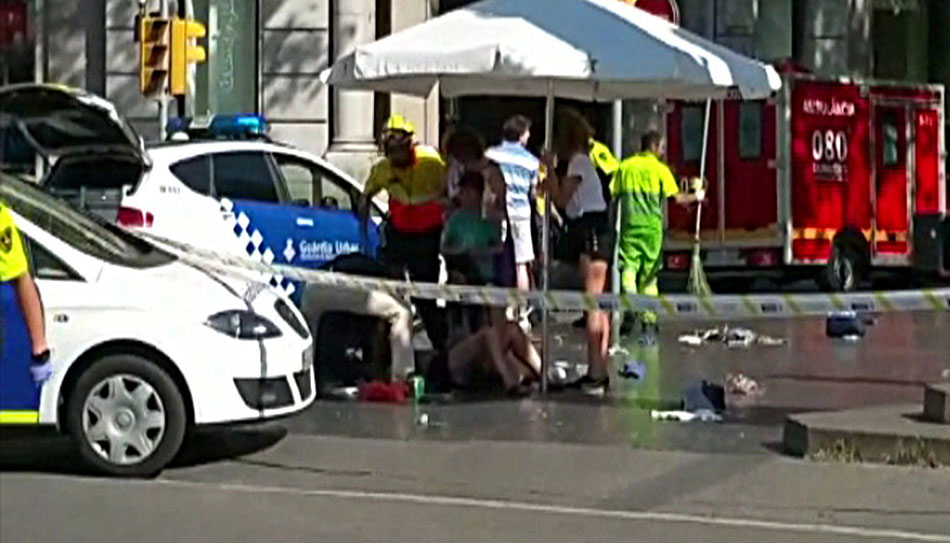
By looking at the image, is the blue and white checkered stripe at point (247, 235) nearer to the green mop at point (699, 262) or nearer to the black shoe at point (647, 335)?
the black shoe at point (647, 335)

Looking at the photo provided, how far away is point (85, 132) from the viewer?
15562 millimetres

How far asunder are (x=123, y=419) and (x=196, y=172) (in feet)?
13.8

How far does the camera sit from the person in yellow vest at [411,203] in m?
14.1

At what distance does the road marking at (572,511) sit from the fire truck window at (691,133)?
14467 millimetres

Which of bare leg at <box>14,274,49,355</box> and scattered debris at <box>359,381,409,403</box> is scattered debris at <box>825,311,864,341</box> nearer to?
scattered debris at <box>359,381,409,403</box>

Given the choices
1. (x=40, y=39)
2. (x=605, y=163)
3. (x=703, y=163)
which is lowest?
(x=605, y=163)

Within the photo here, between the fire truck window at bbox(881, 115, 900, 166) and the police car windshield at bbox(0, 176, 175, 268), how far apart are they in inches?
622

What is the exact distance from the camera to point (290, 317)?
11.3m

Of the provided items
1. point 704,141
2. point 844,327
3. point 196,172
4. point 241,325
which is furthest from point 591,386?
point 704,141

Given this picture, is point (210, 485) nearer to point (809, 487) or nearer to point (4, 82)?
point (809, 487)

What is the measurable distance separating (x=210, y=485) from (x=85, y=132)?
5.73 meters

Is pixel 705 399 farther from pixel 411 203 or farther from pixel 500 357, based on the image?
pixel 411 203

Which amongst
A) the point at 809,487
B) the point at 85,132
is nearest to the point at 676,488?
the point at 809,487

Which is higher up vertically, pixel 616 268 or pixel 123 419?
pixel 616 268
